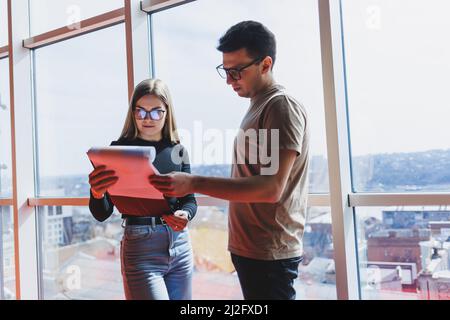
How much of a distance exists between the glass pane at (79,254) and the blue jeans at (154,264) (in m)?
1.14

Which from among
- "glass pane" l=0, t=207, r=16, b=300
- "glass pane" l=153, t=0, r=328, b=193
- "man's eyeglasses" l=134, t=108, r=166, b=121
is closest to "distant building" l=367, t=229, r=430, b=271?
"glass pane" l=153, t=0, r=328, b=193

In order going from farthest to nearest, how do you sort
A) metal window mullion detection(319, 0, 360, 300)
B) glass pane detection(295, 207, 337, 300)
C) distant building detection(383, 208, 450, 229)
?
glass pane detection(295, 207, 337, 300)
metal window mullion detection(319, 0, 360, 300)
distant building detection(383, 208, 450, 229)

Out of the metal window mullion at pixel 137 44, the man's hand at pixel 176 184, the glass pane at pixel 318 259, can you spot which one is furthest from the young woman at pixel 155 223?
the metal window mullion at pixel 137 44

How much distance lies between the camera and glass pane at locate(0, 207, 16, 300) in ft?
10.1

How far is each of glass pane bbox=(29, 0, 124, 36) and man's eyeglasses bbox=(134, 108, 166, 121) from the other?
52.6 inches

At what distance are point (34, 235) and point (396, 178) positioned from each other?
2.67 meters

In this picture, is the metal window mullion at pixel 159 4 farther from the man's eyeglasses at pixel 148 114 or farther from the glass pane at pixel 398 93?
the man's eyeglasses at pixel 148 114

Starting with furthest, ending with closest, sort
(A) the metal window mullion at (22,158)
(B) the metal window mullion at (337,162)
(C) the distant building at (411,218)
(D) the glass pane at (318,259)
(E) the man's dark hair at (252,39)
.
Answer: (A) the metal window mullion at (22,158) → (D) the glass pane at (318,259) → (B) the metal window mullion at (337,162) → (C) the distant building at (411,218) → (E) the man's dark hair at (252,39)

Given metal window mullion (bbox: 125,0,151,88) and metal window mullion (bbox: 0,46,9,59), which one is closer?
metal window mullion (bbox: 125,0,151,88)

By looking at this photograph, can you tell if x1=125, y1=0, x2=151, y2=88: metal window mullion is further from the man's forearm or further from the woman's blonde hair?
the man's forearm

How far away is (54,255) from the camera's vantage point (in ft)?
9.59

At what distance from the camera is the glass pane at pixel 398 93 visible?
5.34ft
